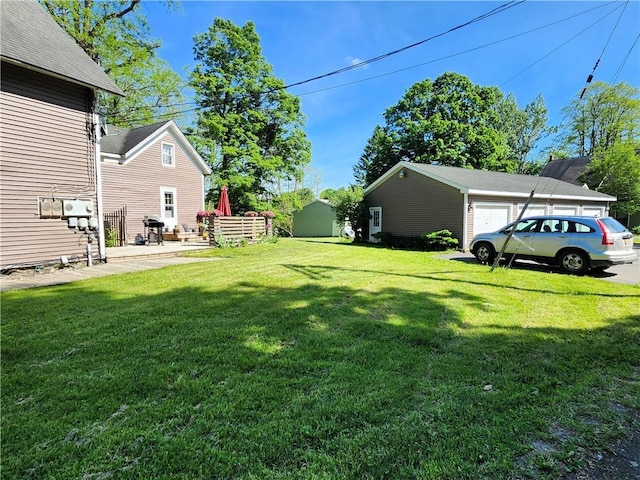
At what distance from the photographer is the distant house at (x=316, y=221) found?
97.0 feet

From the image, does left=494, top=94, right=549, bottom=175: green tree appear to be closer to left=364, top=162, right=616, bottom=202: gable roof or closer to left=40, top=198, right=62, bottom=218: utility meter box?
left=364, top=162, right=616, bottom=202: gable roof

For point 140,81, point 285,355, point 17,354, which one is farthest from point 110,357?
point 140,81

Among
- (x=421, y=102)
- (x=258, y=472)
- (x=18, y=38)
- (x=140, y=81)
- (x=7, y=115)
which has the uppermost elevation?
(x=421, y=102)

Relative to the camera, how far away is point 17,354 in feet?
10.8

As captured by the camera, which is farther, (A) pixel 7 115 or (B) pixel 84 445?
(A) pixel 7 115

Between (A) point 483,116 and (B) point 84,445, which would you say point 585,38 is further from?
(A) point 483,116

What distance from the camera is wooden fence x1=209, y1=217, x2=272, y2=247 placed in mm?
12961

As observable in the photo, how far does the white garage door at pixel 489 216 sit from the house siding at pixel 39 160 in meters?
14.4

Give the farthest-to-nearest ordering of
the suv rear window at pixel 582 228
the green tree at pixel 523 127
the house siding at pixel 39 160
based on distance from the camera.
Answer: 1. the green tree at pixel 523 127
2. the suv rear window at pixel 582 228
3. the house siding at pixel 39 160

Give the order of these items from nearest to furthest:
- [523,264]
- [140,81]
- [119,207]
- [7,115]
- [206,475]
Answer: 1. [206,475]
2. [7,115]
3. [523,264]
4. [119,207]
5. [140,81]

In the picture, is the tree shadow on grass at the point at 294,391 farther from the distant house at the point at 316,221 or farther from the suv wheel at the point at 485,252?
the distant house at the point at 316,221

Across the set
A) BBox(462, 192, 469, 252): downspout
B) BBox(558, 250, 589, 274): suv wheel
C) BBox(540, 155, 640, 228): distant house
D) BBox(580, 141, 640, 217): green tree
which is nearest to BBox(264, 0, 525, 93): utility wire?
BBox(558, 250, 589, 274): suv wheel

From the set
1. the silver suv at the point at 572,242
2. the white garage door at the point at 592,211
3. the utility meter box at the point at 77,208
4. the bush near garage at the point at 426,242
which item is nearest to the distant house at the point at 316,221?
the bush near garage at the point at 426,242

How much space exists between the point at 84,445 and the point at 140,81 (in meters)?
25.3
